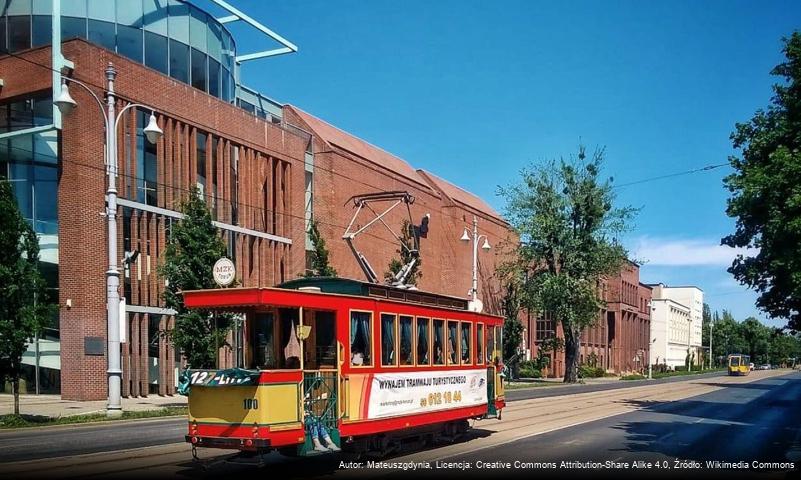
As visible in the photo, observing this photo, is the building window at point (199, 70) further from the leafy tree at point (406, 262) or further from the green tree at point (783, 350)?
the green tree at point (783, 350)

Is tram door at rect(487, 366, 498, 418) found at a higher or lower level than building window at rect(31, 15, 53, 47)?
lower

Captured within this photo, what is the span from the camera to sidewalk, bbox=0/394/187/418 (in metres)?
24.4

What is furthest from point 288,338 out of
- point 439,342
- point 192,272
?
point 192,272

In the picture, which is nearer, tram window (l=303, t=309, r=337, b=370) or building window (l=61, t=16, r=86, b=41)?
tram window (l=303, t=309, r=337, b=370)

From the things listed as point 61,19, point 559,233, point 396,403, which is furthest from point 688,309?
point 396,403

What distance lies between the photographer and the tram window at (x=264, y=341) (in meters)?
11.7

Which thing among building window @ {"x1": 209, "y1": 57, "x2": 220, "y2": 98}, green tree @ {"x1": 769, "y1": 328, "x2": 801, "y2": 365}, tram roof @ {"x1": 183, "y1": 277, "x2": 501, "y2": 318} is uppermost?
building window @ {"x1": 209, "y1": 57, "x2": 220, "y2": 98}

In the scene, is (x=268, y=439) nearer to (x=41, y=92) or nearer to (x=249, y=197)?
(x=41, y=92)

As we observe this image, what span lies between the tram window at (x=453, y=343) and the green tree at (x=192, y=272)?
11827 millimetres

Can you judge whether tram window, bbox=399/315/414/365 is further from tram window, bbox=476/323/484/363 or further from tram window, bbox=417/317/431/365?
tram window, bbox=476/323/484/363

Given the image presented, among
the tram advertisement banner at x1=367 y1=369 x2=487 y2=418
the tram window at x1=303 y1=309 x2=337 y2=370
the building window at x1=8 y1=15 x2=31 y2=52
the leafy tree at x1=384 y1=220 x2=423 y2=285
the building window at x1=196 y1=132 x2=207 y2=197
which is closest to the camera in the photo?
the tram window at x1=303 y1=309 x2=337 y2=370

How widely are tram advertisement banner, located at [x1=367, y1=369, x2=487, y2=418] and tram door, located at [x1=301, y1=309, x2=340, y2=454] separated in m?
0.98

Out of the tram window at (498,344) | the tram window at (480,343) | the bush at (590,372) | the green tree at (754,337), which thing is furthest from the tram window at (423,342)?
the green tree at (754,337)

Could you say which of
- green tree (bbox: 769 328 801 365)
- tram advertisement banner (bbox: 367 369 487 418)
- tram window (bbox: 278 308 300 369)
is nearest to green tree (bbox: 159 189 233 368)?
tram advertisement banner (bbox: 367 369 487 418)
